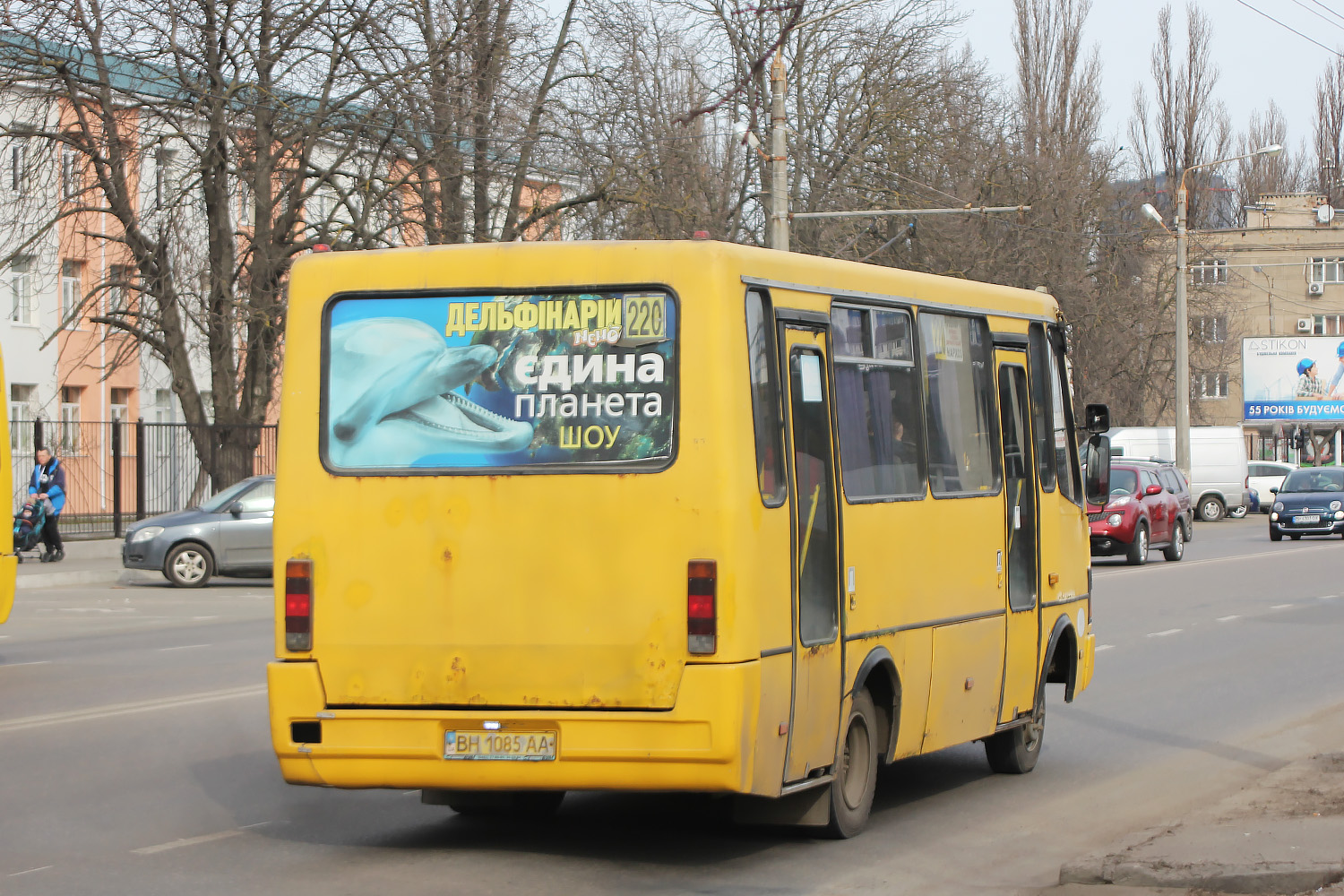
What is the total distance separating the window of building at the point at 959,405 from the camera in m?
8.34

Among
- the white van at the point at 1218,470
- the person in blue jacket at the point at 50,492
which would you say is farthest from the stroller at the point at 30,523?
the white van at the point at 1218,470

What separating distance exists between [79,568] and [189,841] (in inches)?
842

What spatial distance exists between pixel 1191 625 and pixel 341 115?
1757 cm

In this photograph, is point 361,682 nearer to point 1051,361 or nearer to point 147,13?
point 1051,361

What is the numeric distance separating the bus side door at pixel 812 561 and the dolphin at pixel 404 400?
1.10m

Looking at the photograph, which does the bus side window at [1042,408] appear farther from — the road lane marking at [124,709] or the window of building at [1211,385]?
the window of building at [1211,385]

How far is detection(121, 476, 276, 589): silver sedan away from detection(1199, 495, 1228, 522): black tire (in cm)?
3593

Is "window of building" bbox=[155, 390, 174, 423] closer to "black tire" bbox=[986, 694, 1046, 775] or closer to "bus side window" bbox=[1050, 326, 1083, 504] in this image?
"bus side window" bbox=[1050, 326, 1083, 504]

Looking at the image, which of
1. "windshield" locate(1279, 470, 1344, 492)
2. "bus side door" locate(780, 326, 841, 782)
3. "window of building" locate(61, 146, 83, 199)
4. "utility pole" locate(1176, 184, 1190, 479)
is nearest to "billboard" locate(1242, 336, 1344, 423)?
"utility pole" locate(1176, 184, 1190, 479)

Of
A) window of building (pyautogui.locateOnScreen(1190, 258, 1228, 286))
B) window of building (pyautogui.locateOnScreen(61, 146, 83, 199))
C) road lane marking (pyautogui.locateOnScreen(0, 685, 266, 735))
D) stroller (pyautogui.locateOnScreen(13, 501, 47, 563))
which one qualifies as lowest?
road lane marking (pyautogui.locateOnScreen(0, 685, 266, 735))

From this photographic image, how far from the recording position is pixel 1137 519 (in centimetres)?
2877

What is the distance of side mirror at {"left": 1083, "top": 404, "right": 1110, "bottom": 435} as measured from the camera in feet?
33.0

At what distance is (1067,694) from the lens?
1023 cm

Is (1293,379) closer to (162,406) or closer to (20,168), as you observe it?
(162,406)
